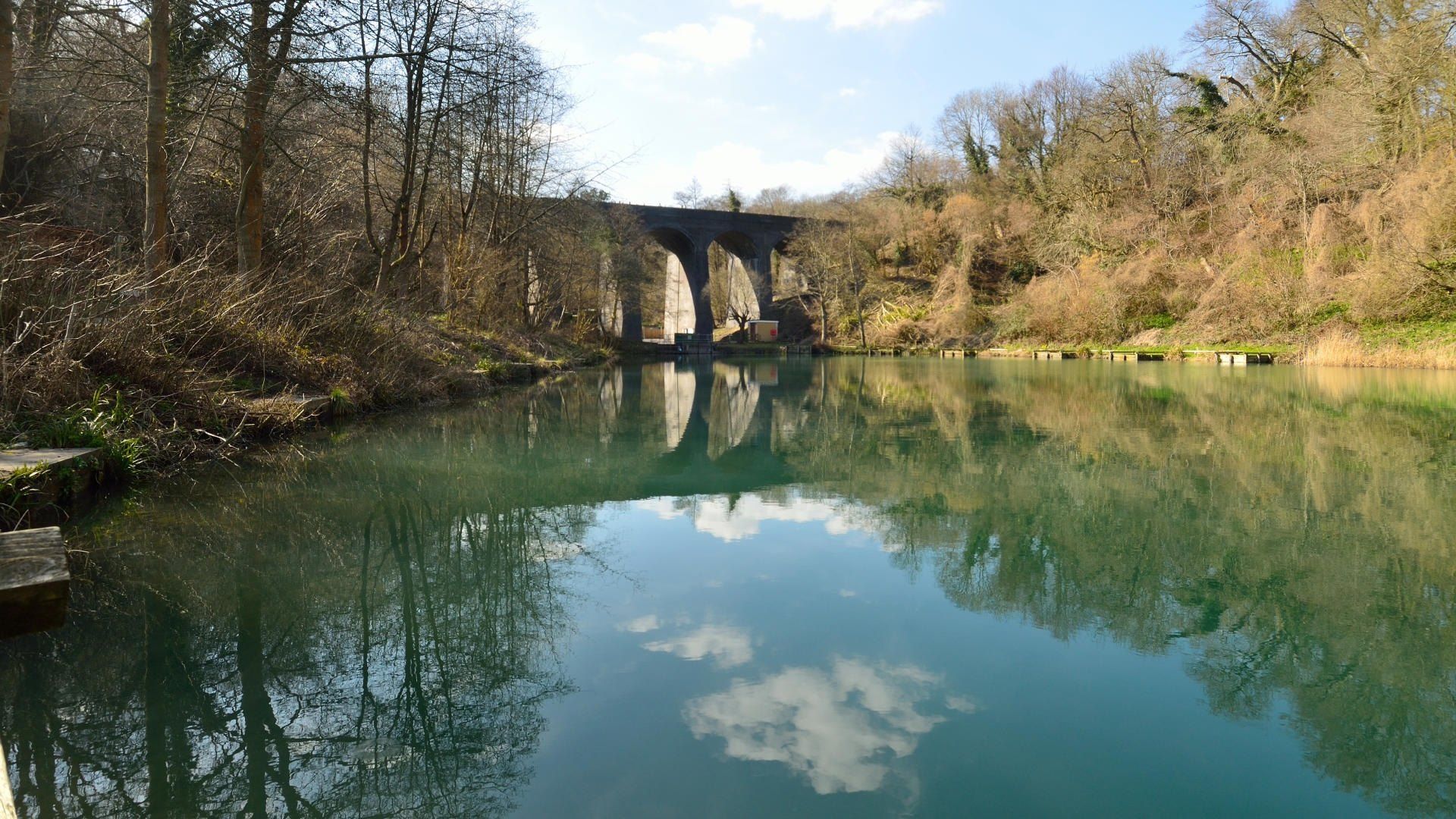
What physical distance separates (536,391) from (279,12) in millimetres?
7542

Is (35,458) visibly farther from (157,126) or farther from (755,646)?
(755,646)

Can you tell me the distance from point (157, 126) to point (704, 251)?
128ft

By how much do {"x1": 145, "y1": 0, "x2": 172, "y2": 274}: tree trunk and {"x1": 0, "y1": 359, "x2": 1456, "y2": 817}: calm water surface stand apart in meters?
2.51

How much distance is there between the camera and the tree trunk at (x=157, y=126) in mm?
7184

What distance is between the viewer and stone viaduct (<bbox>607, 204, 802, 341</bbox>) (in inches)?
1775

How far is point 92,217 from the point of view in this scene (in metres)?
9.56

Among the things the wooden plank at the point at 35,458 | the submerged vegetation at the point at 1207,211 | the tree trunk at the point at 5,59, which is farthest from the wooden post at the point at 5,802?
the submerged vegetation at the point at 1207,211

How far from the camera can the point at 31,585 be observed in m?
2.78

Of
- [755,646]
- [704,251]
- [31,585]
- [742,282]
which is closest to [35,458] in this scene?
[31,585]

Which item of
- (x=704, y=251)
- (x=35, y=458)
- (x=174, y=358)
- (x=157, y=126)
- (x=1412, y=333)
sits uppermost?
(x=704, y=251)

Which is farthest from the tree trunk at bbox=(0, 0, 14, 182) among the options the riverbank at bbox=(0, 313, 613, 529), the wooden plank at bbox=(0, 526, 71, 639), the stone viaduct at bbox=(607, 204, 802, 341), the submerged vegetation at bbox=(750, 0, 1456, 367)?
the stone viaduct at bbox=(607, 204, 802, 341)

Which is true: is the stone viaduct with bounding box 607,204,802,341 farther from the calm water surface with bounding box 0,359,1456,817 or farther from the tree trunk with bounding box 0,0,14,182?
the calm water surface with bounding box 0,359,1456,817

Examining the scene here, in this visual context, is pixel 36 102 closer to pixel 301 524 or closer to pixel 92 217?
pixel 92 217

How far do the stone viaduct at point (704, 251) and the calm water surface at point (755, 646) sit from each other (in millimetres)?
38692
